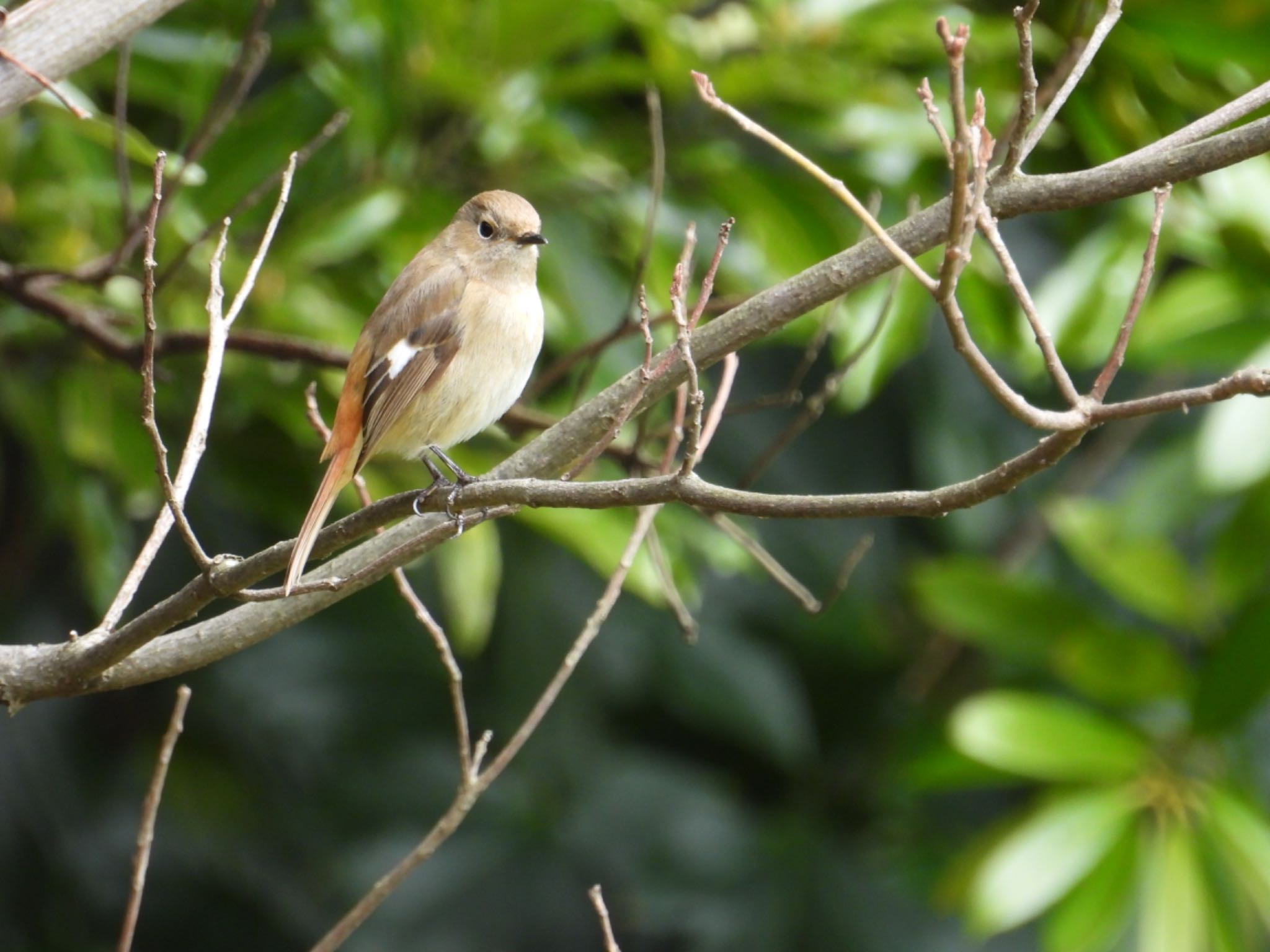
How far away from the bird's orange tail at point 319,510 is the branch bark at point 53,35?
778 millimetres

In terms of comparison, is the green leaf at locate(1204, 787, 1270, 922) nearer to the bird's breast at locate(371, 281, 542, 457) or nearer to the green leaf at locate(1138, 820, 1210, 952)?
the green leaf at locate(1138, 820, 1210, 952)

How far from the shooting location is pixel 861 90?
11.9 feet

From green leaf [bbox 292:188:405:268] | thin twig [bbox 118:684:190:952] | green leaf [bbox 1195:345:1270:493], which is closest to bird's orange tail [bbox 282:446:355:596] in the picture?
thin twig [bbox 118:684:190:952]

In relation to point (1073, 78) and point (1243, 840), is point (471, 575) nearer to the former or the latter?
point (1073, 78)

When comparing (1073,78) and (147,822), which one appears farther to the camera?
(147,822)

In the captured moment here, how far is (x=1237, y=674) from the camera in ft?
12.7

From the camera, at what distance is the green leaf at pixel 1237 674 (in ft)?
12.6

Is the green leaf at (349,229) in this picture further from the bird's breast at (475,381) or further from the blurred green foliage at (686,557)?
the bird's breast at (475,381)

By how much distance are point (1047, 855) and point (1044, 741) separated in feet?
1.02

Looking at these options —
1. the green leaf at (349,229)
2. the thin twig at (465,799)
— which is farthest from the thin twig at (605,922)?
the green leaf at (349,229)

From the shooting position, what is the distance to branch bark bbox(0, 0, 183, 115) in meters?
2.04

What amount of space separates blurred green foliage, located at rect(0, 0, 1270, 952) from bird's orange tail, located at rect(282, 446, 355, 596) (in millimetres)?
625

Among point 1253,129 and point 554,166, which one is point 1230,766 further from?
point 1253,129

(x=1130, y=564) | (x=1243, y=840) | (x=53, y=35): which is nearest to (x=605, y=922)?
(x=53, y=35)
